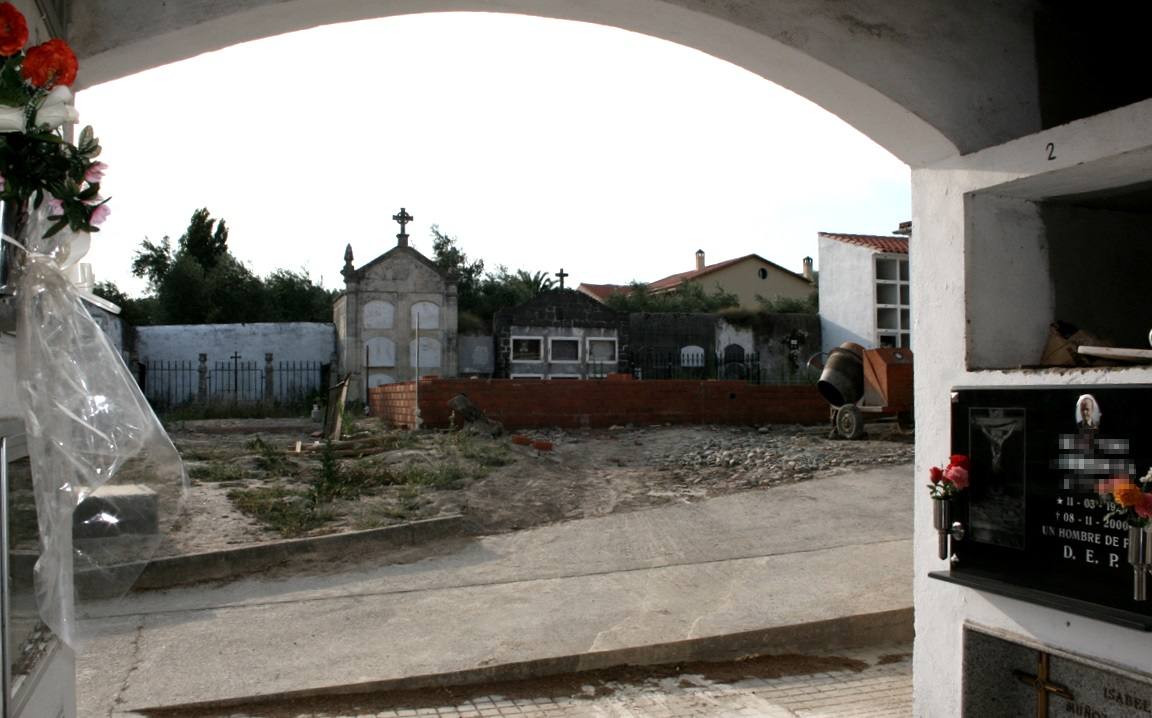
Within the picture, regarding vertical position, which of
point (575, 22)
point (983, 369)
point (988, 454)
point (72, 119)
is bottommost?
point (988, 454)

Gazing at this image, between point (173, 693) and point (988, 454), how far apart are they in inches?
154

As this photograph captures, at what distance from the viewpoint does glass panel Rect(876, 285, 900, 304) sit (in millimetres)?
29312

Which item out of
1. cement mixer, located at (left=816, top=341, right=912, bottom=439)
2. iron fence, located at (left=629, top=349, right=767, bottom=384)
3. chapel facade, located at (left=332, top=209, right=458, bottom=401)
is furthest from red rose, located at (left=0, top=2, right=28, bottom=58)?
iron fence, located at (left=629, top=349, right=767, bottom=384)

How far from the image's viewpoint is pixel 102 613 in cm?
261

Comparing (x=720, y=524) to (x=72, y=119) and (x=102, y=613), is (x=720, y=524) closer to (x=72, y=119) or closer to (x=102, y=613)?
(x=102, y=613)

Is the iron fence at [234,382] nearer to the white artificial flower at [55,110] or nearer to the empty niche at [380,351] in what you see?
the empty niche at [380,351]

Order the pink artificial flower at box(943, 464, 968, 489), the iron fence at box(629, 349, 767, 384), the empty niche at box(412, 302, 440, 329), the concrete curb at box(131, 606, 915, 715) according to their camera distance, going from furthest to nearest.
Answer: the iron fence at box(629, 349, 767, 384) → the empty niche at box(412, 302, 440, 329) → the concrete curb at box(131, 606, 915, 715) → the pink artificial flower at box(943, 464, 968, 489)

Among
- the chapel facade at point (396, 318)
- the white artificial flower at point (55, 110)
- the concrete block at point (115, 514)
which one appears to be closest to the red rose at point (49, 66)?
the white artificial flower at point (55, 110)

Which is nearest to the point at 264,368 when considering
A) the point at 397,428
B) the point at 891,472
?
the point at 397,428

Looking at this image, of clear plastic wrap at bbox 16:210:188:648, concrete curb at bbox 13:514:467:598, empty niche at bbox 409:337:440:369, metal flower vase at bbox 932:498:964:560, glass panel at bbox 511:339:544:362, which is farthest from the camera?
glass panel at bbox 511:339:544:362

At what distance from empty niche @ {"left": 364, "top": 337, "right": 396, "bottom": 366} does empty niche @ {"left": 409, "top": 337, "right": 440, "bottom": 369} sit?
1.64 ft

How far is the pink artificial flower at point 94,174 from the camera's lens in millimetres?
2221

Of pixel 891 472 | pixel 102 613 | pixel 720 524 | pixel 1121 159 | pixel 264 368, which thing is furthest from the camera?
pixel 264 368

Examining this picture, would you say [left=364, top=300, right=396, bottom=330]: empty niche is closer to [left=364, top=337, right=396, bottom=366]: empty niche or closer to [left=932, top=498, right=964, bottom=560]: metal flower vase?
[left=364, top=337, right=396, bottom=366]: empty niche
